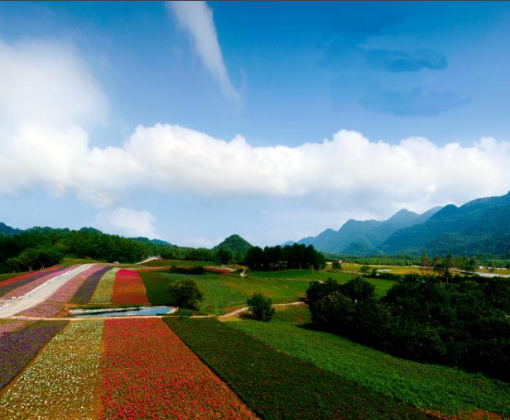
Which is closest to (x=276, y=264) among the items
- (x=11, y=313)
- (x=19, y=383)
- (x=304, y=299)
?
(x=304, y=299)

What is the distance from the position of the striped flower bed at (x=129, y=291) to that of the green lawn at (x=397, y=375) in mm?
25344

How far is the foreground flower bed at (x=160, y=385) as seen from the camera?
1514 centimetres

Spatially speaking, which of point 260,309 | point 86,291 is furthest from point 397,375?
point 86,291

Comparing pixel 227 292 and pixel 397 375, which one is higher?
pixel 227 292

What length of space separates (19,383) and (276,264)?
375 ft

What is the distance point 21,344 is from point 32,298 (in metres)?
25.6

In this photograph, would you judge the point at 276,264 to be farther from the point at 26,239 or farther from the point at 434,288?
the point at 26,239

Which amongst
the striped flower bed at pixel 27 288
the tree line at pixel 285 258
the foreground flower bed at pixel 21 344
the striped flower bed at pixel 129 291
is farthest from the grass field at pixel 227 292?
the tree line at pixel 285 258

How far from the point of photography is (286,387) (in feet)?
60.5

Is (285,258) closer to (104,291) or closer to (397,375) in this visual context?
(104,291)

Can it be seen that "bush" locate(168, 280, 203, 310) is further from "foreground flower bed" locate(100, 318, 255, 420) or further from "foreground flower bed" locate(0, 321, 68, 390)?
"foreground flower bed" locate(100, 318, 255, 420)

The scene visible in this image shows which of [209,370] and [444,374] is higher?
[209,370]

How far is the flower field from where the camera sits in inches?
1864

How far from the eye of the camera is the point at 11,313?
35688 mm
